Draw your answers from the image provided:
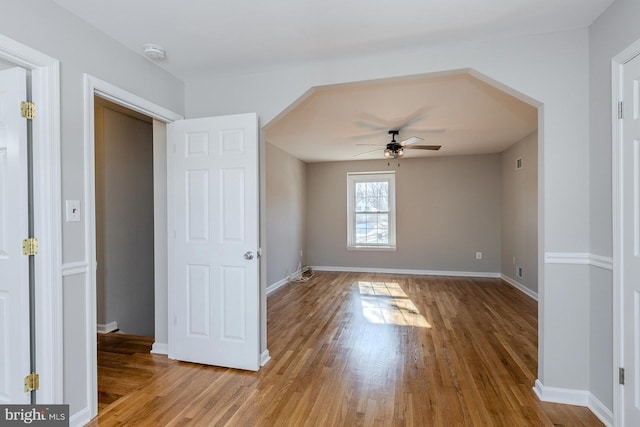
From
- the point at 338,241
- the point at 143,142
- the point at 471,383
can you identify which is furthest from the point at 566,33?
the point at 338,241

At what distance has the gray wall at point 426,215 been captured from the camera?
641 cm

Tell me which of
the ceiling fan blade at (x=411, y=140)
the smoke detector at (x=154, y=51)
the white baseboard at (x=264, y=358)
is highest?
the smoke detector at (x=154, y=51)

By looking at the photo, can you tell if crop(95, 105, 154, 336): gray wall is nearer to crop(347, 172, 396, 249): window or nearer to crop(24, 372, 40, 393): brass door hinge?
crop(24, 372, 40, 393): brass door hinge

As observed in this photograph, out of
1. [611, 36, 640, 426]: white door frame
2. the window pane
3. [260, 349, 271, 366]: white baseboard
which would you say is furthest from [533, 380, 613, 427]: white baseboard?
the window pane

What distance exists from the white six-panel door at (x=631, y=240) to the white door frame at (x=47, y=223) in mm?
3203

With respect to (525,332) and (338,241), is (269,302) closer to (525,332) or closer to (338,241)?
(338,241)

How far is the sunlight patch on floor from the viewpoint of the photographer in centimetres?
381

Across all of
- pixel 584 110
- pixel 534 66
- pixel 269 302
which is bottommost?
pixel 269 302

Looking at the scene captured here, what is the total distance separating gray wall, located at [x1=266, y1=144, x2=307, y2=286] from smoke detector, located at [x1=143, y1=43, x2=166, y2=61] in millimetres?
2851

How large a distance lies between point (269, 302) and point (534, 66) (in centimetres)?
416

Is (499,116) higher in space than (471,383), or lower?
higher

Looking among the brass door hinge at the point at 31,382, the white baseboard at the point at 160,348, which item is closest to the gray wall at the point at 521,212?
the white baseboard at the point at 160,348

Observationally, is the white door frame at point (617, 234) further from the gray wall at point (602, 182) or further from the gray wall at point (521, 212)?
the gray wall at point (521, 212)

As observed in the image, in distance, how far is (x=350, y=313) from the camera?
4105 millimetres
